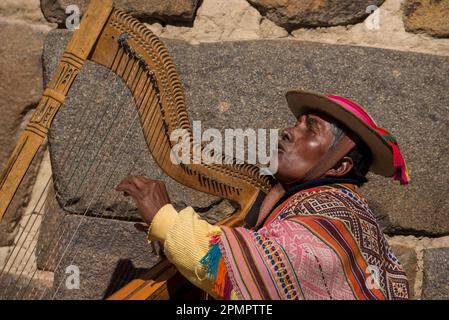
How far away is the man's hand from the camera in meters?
2.16

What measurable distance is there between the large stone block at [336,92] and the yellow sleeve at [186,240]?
0.76 m

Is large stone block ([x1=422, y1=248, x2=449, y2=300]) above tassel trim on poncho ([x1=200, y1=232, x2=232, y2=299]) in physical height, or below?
below

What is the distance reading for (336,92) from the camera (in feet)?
9.27

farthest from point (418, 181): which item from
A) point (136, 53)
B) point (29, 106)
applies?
point (29, 106)

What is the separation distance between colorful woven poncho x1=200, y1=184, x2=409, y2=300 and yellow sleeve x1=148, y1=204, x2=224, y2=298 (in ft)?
0.07

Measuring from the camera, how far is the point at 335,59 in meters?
2.83

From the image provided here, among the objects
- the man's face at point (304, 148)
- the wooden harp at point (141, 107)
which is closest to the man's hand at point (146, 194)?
the wooden harp at point (141, 107)

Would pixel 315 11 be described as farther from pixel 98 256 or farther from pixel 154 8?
pixel 98 256

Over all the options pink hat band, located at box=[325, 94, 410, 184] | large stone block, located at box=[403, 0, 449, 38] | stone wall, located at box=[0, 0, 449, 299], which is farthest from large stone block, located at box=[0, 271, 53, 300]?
large stone block, located at box=[403, 0, 449, 38]

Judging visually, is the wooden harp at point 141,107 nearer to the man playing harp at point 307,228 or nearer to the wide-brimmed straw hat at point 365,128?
the man playing harp at point 307,228

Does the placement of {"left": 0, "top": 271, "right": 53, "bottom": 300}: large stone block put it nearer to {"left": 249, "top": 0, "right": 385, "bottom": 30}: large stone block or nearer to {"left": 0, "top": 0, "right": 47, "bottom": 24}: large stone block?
{"left": 0, "top": 0, "right": 47, "bottom": 24}: large stone block

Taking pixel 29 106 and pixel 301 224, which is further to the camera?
pixel 29 106
